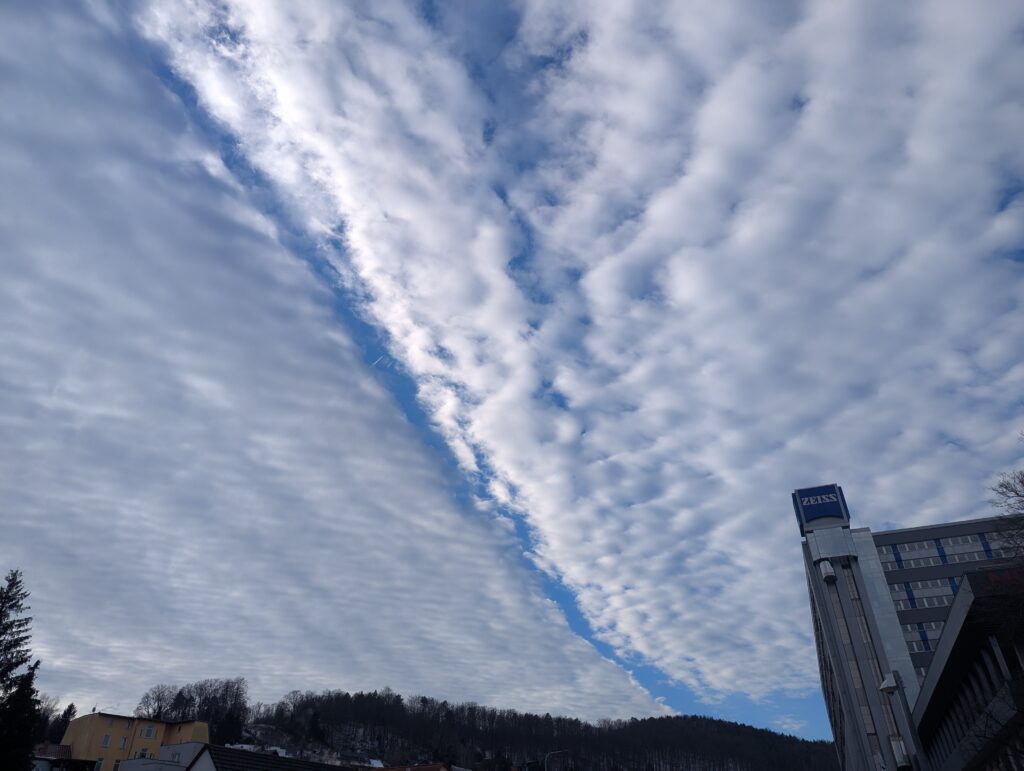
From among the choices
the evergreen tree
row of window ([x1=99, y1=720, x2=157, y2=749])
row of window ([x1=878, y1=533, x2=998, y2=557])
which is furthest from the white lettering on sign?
the evergreen tree

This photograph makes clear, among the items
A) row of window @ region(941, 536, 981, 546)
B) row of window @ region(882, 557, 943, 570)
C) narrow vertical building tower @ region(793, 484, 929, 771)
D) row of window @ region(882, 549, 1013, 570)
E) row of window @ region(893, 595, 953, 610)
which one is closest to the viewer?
narrow vertical building tower @ region(793, 484, 929, 771)

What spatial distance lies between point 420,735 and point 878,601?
13041cm

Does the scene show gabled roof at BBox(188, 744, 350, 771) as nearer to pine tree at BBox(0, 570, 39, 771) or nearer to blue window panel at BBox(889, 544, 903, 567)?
pine tree at BBox(0, 570, 39, 771)

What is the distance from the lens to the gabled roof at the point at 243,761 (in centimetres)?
4644

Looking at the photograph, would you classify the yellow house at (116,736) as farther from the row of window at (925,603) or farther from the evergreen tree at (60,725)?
the row of window at (925,603)

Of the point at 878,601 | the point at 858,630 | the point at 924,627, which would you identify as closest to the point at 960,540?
the point at 924,627

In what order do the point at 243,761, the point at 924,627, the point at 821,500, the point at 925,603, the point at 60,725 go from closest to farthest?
the point at 243,761 → the point at 924,627 → the point at 925,603 → the point at 821,500 → the point at 60,725

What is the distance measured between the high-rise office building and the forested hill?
91.1 metres

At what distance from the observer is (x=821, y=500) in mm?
91375

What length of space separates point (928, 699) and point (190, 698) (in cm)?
18334

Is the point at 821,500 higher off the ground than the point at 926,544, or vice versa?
the point at 821,500

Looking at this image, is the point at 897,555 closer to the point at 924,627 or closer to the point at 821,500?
the point at 924,627

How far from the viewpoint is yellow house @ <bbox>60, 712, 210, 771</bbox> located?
86625 millimetres

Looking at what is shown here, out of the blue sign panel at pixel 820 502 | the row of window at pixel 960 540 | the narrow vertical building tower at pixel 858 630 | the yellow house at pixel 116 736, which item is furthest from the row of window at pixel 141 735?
the row of window at pixel 960 540
